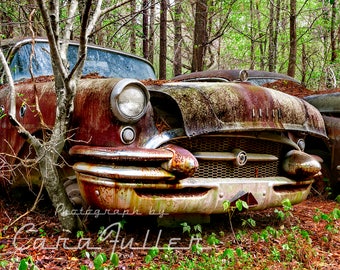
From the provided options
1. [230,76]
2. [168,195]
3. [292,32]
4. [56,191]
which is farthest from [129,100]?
[292,32]

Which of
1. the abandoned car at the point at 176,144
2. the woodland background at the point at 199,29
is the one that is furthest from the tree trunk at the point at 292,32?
the abandoned car at the point at 176,144

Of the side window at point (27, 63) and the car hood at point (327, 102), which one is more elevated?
the side window at point (27, 63)

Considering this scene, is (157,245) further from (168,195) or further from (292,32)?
(292,32)

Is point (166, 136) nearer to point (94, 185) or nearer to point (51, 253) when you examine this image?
point (94, 185)

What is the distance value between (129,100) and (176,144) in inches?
18.1

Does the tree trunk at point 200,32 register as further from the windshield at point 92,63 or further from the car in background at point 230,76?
the windshield at point 92,63

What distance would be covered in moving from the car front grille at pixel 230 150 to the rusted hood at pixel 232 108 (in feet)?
0.58

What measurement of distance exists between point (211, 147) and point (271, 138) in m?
0.56

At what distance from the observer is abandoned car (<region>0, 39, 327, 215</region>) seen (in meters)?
2.45

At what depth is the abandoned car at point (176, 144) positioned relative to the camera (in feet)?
8.02

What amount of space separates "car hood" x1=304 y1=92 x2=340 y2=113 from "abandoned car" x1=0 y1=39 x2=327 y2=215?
1.06 m

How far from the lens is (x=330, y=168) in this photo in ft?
14.0

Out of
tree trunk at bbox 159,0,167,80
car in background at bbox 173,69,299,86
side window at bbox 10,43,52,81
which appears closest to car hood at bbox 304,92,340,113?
car in background at bbox 173,69,299,86

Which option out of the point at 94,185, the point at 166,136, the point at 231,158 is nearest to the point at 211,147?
the point at 231,158
